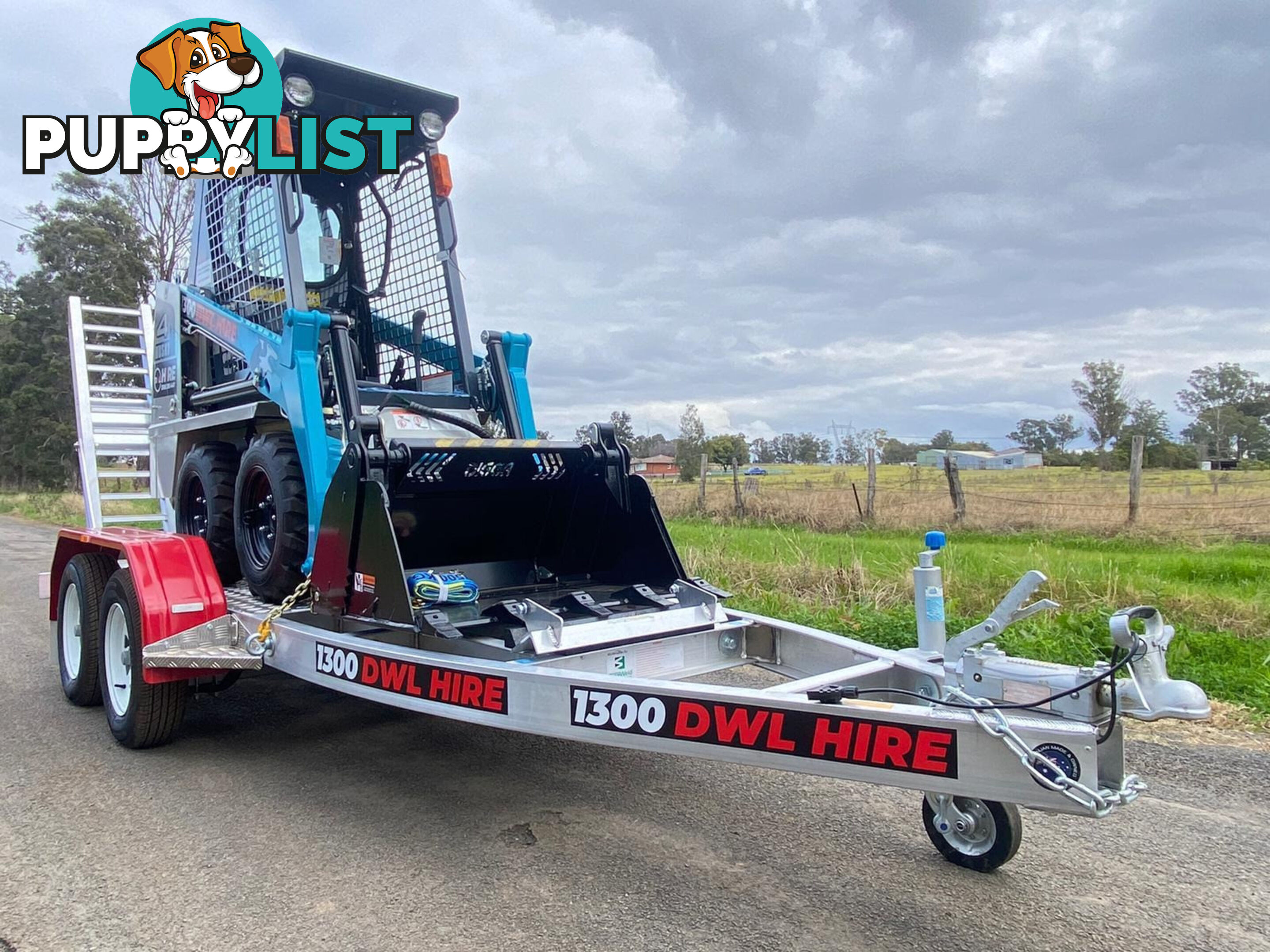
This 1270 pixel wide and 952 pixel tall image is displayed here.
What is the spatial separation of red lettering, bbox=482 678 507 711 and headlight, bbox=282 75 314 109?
3.68 m

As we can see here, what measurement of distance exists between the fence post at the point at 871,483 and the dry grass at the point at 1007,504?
0.13m

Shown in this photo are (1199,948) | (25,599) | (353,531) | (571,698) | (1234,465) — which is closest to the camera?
(1199,948)

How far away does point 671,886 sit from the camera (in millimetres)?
3150

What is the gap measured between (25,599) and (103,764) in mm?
6416

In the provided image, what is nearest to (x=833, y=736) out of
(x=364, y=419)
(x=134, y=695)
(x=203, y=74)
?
(x=364, y=419)

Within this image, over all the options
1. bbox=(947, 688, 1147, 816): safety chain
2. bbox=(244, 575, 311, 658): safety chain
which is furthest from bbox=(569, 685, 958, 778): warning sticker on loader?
bbox=(244, 575, 311, 658): safety chain

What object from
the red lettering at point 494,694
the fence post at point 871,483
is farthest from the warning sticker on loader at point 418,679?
the fence post at point 871,483

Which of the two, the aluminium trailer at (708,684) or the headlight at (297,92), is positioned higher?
the headlight at (297,92)

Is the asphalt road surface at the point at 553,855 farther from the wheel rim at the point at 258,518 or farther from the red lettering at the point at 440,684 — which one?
the wheel rim at the point at 258,518

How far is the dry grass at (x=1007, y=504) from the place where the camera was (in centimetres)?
1341

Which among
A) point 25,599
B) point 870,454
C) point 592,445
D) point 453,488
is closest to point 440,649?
point 453,488

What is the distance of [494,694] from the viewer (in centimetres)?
322

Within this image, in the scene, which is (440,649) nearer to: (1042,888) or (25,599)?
(1042,888)

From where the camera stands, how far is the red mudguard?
4.42m
